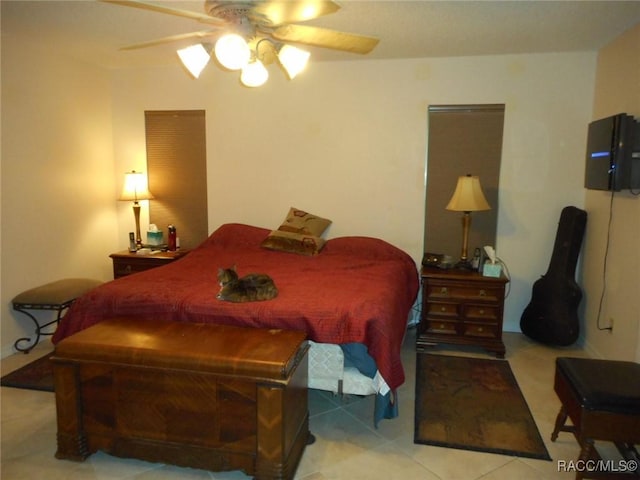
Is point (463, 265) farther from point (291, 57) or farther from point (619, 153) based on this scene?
point (291, 57)

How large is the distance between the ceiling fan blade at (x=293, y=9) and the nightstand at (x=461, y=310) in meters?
2.13

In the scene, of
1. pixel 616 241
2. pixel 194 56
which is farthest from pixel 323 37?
pixel 616 241

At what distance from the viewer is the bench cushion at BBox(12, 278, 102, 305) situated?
3.22m

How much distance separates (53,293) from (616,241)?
406cm

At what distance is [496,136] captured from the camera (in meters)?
3.72

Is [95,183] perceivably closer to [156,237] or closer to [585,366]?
[156,237]

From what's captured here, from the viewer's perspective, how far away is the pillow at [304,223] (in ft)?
12.6

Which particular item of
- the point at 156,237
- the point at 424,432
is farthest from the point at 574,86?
the point at 156,237

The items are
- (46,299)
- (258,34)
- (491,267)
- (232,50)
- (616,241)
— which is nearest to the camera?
(232,50)

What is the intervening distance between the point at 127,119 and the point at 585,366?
14.0 feet

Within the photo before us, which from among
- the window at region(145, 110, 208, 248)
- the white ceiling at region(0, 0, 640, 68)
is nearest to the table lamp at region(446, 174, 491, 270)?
the white ceiling at region(0, 0, 640, 68)

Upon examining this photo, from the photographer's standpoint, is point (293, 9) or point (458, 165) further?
point (458, 165)

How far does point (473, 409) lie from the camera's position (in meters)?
2.59

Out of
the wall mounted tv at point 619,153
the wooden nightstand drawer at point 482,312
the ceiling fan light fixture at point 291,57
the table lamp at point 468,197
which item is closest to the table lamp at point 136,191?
the ceiling fan light fixture at point 291,57
